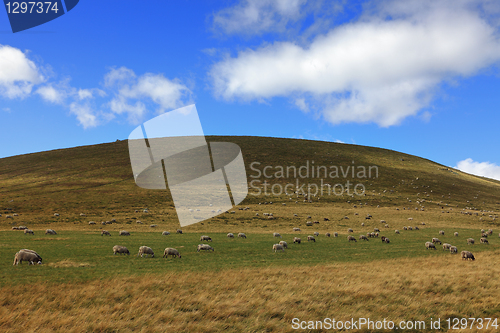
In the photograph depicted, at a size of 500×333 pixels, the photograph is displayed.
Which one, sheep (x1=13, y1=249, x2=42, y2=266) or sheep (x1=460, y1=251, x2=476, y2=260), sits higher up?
sheep (x1=13, y1=249, x2=42, y2=266)

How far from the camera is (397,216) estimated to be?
61.5 m

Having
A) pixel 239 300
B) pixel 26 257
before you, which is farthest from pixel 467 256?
pixel 26 257

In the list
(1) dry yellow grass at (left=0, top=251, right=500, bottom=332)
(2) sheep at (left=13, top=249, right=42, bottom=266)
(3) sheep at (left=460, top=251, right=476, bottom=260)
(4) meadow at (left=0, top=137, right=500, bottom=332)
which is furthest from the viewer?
(3) sheep at (left=460, top=251, right=476, bottom=260)

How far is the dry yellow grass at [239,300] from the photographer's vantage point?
35.6 feet

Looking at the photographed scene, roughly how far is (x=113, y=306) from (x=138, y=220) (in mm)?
40978

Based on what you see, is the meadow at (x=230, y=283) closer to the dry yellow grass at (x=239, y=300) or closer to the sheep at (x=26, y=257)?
the dry yellow grass at (x=239, y=300)

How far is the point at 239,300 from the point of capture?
13.1 m

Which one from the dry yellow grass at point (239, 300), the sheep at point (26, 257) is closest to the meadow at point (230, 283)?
the dry yellow grass at point (239, 300)

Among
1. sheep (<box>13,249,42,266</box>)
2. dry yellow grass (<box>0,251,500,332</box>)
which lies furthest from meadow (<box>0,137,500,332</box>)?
sheep (<box>13,249,42,266</box>)

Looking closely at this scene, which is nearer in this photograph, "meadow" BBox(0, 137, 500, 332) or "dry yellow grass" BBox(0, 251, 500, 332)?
"dry yellow grass" BBox(0, 251, 500, 332)

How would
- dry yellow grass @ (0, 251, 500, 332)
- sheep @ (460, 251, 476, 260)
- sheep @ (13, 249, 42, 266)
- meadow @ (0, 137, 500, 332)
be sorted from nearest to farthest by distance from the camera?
dry yellow grass @ (0, 251, 500, 332) → meadow @ (0, 137, 500, 332) → sheep @ (13, 249, 42, 266) → sheep @ (460, 251, 476, 260)

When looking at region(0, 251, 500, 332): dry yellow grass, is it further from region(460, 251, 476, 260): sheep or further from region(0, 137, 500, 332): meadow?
region(460, 251, 476, 260): sheep

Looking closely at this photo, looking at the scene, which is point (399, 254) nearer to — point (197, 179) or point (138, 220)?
point (138, 220)

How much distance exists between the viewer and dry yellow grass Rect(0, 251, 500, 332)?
10.9m
